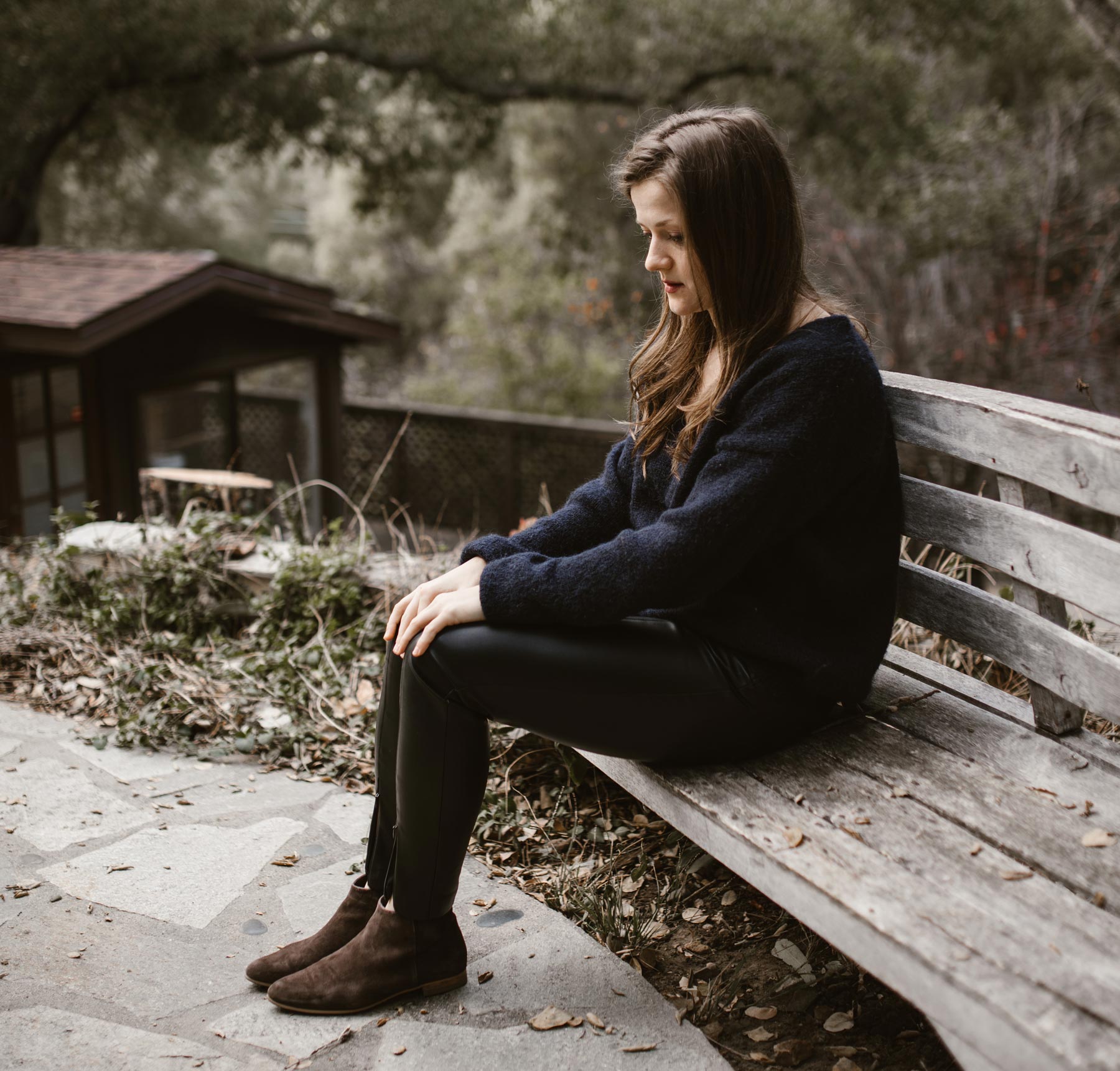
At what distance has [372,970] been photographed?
1910mm

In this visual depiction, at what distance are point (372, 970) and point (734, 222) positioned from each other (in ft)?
5.02

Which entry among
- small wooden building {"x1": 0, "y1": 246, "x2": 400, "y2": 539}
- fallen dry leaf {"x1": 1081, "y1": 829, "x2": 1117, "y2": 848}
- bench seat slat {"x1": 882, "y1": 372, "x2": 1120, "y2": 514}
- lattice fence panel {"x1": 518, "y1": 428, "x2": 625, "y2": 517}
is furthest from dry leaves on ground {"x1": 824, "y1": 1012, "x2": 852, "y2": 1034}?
lattice fence panel {"x1": 518, "y1": 428, "x2": 625, "y2": 517}

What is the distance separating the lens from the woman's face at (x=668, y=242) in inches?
77.3

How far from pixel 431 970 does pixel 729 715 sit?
29.0 inches

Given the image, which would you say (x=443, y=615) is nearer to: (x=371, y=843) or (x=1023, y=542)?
(x=371, y=843)

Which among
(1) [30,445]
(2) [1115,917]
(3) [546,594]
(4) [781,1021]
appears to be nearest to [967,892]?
(2) [1115,917]

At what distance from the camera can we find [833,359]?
1823mm

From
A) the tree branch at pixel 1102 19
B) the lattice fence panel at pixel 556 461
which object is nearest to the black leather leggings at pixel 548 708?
the tree branch at pixel 1102 19

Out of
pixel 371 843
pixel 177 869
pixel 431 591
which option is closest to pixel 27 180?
pixel 177 869

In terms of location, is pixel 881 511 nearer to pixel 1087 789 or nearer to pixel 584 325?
pixel 1087 789

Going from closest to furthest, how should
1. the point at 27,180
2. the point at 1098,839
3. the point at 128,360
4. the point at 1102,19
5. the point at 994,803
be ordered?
1. the point at 1098,839
2. the point at 994,803
3. the point at 1102,19
4. the point at 128,360
5. the point at 27,180

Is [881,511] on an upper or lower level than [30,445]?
upper

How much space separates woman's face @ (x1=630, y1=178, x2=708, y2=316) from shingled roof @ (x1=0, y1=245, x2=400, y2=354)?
6377mm

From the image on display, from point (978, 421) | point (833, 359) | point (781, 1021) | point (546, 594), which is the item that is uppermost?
point (833, 359)
